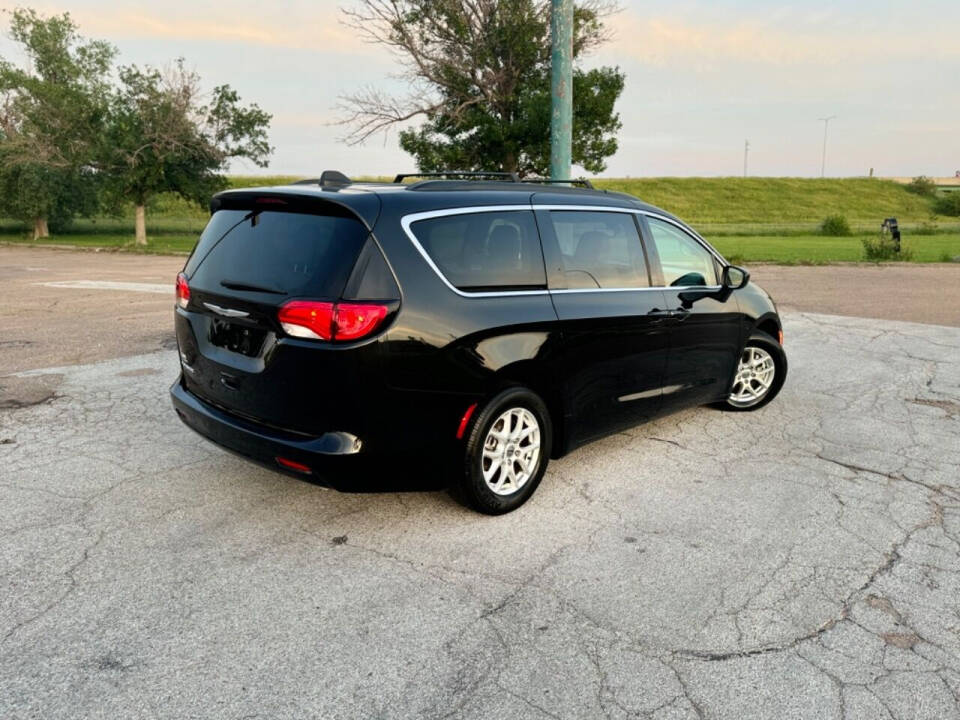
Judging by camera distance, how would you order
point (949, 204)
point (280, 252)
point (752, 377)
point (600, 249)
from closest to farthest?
point (280, 252) → point (600, 249) → point (752, 377) → point (949, 204)

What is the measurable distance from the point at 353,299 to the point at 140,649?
161 cm

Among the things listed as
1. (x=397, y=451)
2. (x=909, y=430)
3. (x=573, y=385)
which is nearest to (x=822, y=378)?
(x=909, y=430)

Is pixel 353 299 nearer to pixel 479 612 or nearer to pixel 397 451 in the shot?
pixel 397 451

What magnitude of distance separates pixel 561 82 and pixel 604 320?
17.8ft

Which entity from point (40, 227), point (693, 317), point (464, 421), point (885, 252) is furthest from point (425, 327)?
point (40, 227)

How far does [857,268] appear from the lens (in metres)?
19.2

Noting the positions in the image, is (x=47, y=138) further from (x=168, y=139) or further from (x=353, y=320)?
(x=353, y=320)

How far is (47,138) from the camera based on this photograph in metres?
34.6

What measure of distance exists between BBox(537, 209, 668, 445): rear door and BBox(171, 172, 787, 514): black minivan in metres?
0.01

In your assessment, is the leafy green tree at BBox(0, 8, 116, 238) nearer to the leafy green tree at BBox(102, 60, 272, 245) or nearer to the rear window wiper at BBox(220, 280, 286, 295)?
the leafy green tree at BBox(102, 60, 272, 245)

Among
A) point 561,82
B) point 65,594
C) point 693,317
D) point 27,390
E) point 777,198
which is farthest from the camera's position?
point 777,198

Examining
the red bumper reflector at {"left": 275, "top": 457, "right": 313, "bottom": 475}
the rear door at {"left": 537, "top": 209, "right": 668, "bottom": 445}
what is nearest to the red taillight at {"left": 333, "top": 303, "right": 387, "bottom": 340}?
the red bumper reflector at {"left": 275, "top": 457, "right": 313, "bottom": 475}

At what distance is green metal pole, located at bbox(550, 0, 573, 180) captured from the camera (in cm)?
858

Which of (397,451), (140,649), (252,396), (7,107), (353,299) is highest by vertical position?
(7,107)
